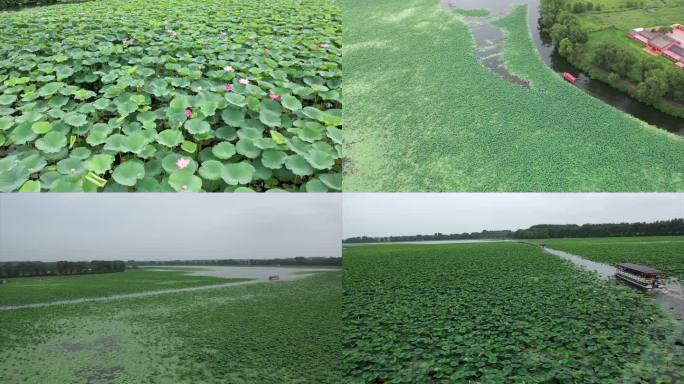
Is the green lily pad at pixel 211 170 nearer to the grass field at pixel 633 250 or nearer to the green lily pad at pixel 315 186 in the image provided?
the green lily pad at pixel 315 186

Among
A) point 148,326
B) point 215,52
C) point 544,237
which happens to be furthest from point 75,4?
point 544,237

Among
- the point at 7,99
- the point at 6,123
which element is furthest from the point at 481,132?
the point at 7,99

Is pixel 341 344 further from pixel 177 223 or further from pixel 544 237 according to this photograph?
pixel 544 237

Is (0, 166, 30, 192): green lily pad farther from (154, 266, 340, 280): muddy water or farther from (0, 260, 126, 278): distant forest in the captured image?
(154, 266, 340, 280): muddy water

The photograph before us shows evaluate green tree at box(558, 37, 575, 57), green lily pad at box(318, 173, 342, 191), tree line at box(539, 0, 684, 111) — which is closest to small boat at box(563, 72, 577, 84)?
tree line at box(539, 0, 684, 111)

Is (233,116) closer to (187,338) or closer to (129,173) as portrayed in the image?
(129,173)

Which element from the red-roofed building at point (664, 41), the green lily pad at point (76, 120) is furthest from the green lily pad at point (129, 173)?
the red-roofed building at point (664, 41)
